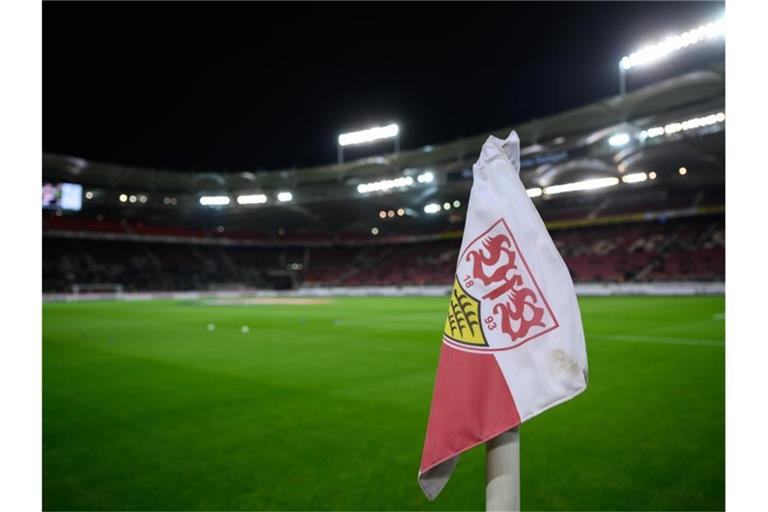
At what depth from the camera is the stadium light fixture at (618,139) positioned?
3344 cm

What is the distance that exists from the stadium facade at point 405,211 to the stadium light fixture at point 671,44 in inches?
79.8

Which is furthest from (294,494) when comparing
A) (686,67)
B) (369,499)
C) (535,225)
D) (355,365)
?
(686,67)

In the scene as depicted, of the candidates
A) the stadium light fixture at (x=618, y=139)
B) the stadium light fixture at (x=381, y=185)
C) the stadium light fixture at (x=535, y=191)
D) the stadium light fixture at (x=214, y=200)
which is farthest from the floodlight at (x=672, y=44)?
the stadium light fixture at (x=214, y=200)

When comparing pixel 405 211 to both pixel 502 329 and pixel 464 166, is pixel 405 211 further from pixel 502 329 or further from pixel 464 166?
pixel 502 329

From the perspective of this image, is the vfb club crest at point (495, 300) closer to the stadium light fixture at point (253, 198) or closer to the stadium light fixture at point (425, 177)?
the stadium light fixture at point (425, 177)

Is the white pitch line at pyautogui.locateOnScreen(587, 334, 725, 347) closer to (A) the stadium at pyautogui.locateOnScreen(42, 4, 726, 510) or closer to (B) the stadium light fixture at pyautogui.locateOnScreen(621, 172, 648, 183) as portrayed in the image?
(A) the stadium at pyautogui.locateOnScreen(42, 4, 726, 510)

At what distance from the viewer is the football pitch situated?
342cm

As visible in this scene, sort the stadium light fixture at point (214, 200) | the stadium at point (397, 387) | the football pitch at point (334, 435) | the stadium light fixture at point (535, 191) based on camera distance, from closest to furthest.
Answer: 1. the football pitch at point (334, 435)
2. the stadium at point (397, 387)
3. the stadium light fixture at point (535, 191)
4. the stadium light fixture at point (214, 200)

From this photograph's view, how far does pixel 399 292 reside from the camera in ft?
149

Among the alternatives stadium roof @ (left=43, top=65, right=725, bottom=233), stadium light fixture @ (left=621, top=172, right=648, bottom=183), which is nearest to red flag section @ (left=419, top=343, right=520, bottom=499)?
stadium roof @ (left=43, top=65, right=725, bottom=233)

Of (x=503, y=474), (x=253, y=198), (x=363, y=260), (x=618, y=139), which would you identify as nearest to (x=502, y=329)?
(x=503, y=474)

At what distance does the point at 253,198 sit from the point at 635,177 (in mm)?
36628

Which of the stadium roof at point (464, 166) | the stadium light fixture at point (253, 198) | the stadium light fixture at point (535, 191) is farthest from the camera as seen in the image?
the stadium light fixture at point (253, 198)
